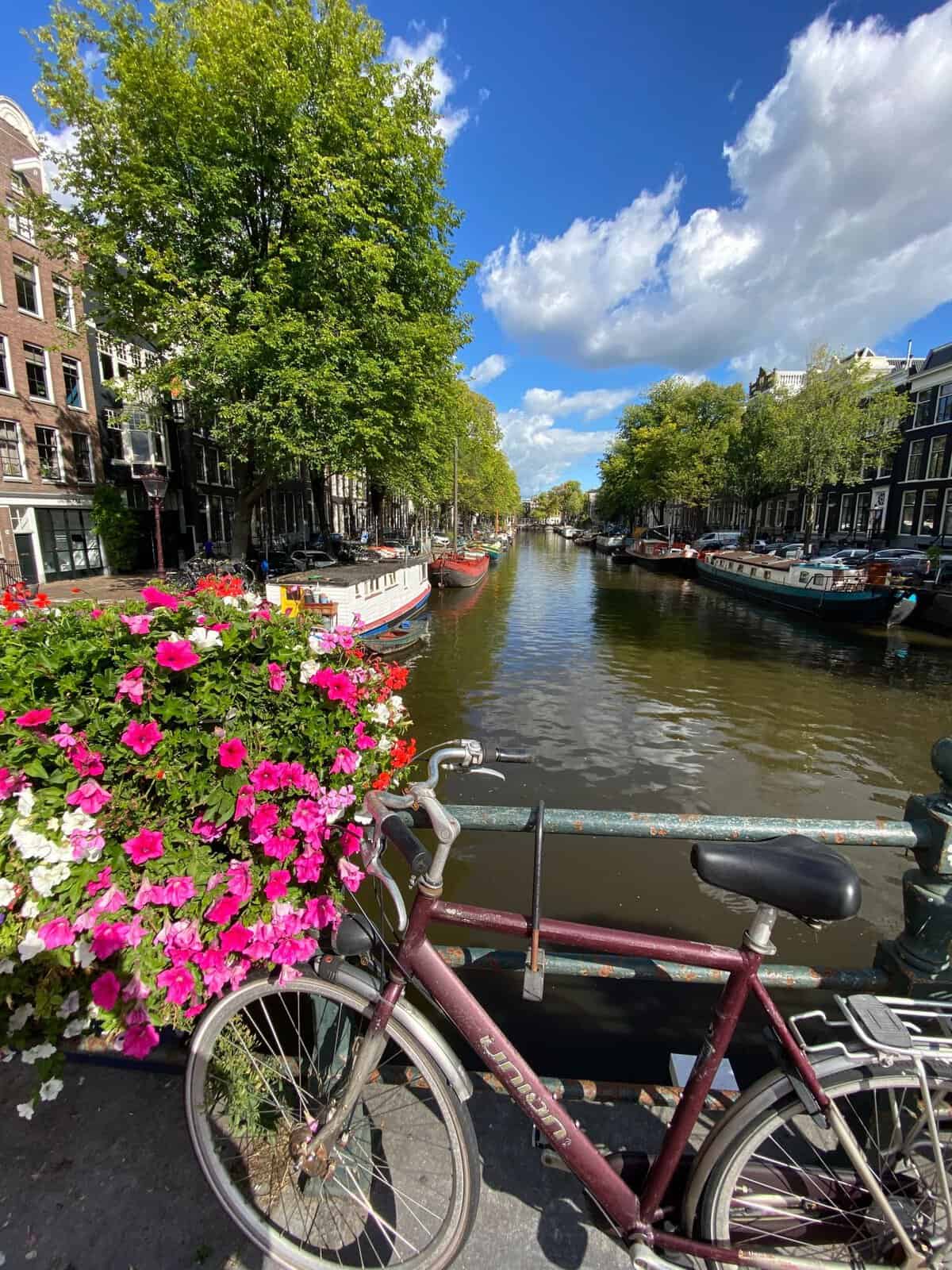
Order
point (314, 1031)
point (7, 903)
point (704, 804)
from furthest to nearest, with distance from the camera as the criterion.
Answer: point (704, 804)
point (314, 1031)
point (7, 903)

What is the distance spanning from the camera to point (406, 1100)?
1857mm

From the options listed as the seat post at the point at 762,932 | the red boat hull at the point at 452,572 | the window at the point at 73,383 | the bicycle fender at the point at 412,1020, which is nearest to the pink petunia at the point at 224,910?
the bicycle fender at the point at 412,1020

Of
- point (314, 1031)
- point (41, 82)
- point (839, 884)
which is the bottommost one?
point (314, 1031)

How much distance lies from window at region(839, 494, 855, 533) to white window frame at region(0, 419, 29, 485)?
4680 cm

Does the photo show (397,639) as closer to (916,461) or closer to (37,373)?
(37,373)

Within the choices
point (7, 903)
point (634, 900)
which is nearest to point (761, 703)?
point (634, 900)

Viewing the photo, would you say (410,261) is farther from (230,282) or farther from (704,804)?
(704,804)

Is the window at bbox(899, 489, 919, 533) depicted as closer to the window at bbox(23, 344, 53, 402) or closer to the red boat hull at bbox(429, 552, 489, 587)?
the red boat hull at bbox(429, 552, 489, 587)

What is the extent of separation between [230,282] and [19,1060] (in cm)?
1725

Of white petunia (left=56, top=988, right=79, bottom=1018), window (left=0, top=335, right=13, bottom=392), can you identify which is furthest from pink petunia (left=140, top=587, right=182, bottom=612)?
window (left=0, top=335, right=13, bottom=392)

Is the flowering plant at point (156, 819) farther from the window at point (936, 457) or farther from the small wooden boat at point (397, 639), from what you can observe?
the window at point (936, 457)

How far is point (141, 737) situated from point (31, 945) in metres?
0.60

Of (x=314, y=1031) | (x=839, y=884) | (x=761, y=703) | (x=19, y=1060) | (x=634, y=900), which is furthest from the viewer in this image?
(x=761, y=703)

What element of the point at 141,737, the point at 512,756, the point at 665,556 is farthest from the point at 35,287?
the point at 665,556
